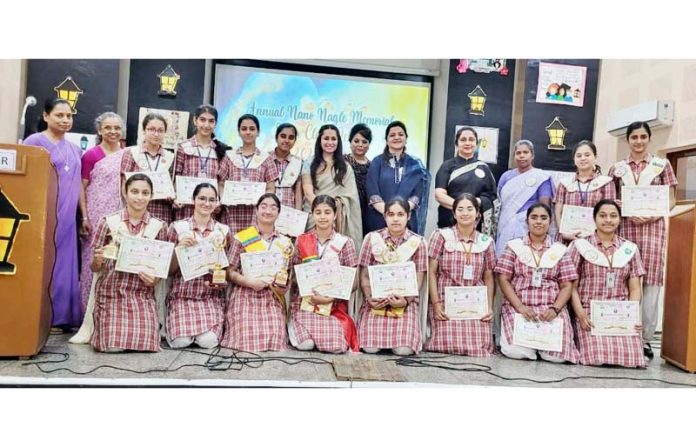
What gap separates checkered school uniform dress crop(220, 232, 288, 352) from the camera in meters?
3.47

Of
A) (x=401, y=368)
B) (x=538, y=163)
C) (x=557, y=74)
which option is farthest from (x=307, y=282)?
(x=557, y=74)

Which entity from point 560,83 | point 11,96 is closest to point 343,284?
point 560,83

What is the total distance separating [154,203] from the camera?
12.8 ft

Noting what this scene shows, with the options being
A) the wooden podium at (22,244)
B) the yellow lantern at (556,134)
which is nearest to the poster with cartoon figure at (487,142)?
the yellow lantern at (556,134)

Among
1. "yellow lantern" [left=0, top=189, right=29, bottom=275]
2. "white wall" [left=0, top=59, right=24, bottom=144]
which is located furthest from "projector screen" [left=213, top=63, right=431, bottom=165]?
"yellow lantern" [left=0, top=189, right=29, bottom=275]

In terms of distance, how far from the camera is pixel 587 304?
374 centimetres

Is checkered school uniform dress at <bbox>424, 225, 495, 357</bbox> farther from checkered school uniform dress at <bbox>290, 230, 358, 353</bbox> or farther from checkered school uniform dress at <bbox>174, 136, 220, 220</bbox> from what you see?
checkered school uniform dress at <bbox>174, 136, 220, 220</bbox>

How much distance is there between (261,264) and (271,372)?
79 centimetres

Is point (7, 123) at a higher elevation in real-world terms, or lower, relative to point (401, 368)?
higher

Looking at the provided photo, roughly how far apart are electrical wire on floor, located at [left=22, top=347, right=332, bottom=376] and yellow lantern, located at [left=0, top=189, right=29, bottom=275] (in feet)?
1.61

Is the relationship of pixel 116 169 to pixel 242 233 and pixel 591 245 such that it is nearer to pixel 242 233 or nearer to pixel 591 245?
pixel 242 233

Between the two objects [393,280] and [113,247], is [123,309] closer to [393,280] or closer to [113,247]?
[113,247]

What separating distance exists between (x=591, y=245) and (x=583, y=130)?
2115mm

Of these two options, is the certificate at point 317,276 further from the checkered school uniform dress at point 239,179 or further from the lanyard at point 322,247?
the checkered school uniform dress at point 239,179
